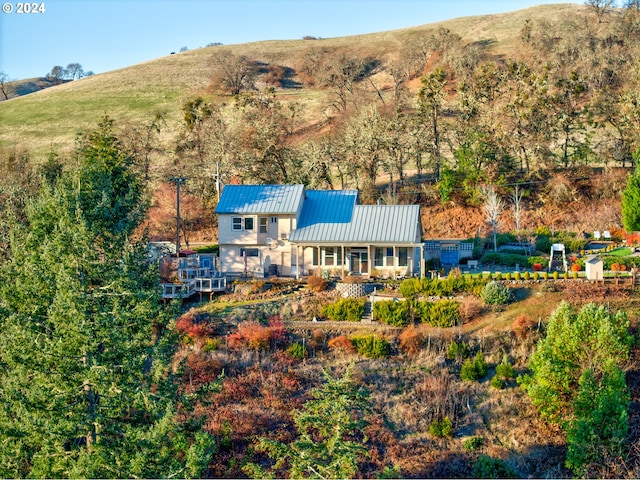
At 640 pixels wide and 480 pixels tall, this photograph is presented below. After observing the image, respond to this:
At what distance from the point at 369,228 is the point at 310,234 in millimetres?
3145

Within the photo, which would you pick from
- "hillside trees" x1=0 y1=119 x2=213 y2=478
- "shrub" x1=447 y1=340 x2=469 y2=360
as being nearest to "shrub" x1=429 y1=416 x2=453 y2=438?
"shrub" x1=447 y1=340 x2=469 y2=360

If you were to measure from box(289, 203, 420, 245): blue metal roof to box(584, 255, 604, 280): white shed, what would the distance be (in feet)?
27.6

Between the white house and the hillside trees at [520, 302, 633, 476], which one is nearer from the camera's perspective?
the hillside trees at [520, 302, 633, 476]

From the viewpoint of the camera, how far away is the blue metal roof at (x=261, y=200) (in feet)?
121

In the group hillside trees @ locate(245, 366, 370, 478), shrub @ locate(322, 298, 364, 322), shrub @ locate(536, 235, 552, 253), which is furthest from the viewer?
shrub @ locate(536, 235, 552, 253)

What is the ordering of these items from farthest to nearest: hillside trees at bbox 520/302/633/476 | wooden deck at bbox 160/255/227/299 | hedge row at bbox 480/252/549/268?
hedge row at bbox 480/252/549/268
wooden deck at bbox 160/255/227/299
hillside trees at bbox 520/302/633/476

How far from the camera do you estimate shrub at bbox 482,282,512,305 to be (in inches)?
1206

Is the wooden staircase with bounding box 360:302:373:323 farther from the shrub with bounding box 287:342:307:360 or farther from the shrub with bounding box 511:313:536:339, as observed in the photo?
the shrub with bounding box 511:313:536:339

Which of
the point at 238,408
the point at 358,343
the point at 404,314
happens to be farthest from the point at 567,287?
the point at 238,408

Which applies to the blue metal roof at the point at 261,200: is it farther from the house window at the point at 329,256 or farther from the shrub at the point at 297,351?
the shrub at the point at 297,351

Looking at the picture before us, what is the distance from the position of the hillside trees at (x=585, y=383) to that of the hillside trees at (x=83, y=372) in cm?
1263

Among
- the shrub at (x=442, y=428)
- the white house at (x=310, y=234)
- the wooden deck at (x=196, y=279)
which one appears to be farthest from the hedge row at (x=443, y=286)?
the wooden deck at (x=196, y=279)

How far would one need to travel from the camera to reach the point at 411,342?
1126 inches

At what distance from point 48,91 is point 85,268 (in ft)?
293
